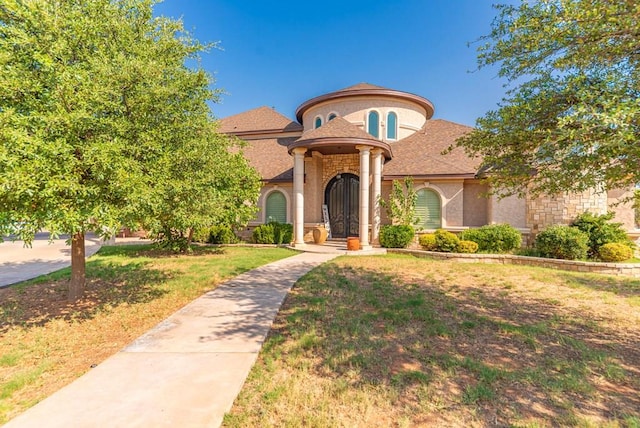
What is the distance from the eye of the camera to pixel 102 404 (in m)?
3.11

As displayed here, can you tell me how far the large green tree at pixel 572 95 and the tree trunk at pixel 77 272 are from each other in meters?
8.62

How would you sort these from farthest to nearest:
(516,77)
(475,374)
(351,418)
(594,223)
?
(594,223) < (516,77) < (475,374) < (351,418)

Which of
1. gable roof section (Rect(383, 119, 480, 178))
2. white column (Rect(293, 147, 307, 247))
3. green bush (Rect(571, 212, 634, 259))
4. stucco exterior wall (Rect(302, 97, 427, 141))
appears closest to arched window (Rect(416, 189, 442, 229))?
gable roof section (Rect(383, 119, 480, 178))

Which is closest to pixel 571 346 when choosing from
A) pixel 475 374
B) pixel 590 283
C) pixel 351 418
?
pixel 475 374

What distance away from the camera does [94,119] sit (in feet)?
15.3

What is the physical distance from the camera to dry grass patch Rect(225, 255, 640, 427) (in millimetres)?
3045

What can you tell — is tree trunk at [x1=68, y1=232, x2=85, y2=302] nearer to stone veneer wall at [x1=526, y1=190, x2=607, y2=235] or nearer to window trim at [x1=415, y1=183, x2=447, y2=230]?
window trim at [x1=415, y1=183, x2=447, y2=230]

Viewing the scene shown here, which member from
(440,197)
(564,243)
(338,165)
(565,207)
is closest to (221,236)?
(338,165)

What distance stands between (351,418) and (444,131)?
64.5 ft

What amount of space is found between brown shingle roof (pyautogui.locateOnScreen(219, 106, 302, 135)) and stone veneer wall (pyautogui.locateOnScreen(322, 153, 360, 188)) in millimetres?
5570

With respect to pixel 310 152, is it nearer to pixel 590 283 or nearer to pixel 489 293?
pixel 489 293

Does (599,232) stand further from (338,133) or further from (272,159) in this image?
(272,159)

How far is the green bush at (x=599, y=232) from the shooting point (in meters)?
11.5

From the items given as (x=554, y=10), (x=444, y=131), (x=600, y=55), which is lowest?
(x=600, y=55)
